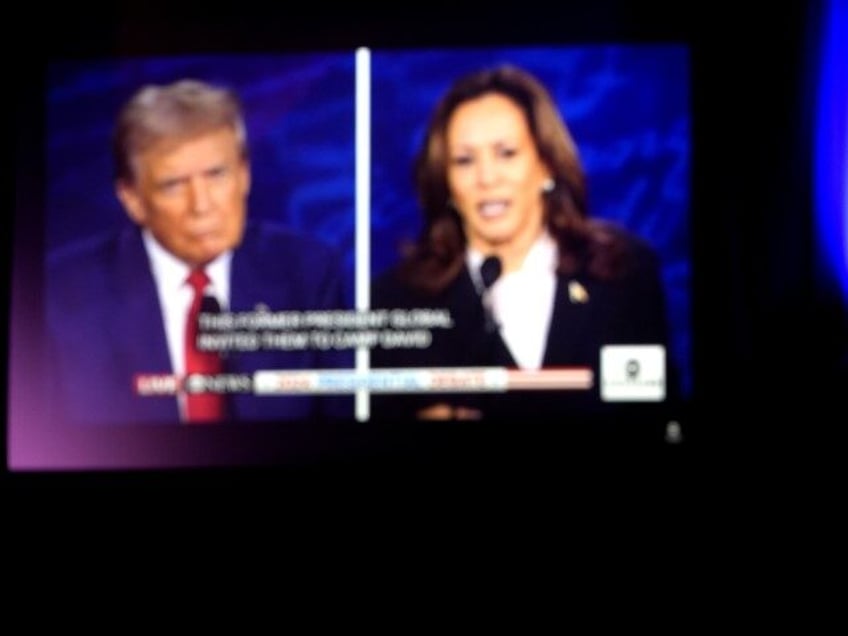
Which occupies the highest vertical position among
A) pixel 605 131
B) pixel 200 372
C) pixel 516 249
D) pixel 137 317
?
pixel 605 131

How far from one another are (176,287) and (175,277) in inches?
0.8

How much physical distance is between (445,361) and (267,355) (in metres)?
0.34

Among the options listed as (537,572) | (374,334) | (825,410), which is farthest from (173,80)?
(825,410)

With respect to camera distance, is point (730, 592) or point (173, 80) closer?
point (730, 592)

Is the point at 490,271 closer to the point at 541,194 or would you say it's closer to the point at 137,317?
the point at 541,194

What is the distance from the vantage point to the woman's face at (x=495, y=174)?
2844mm

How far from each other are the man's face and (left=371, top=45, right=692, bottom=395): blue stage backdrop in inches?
11.0

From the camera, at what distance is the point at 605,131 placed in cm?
284

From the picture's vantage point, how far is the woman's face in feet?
9.33

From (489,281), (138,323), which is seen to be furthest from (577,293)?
(138,323)

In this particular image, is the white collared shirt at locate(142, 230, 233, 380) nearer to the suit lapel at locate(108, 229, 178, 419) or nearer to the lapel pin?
the suit lapel at locate(108, 229, 178, 419)

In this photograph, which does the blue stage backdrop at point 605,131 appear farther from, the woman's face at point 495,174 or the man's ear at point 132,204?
the man's ear at point 132,204

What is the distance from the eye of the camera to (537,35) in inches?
114

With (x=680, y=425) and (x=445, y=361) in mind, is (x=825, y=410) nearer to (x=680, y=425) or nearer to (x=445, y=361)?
(x=680, y=425)
